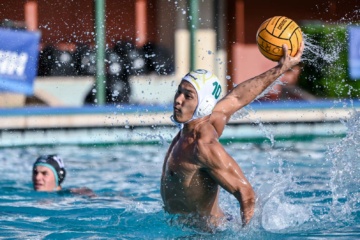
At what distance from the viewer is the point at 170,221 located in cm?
468

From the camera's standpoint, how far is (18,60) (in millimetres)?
11117

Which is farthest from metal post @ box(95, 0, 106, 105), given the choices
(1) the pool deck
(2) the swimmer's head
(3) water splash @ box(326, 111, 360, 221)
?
(3) water splash @ box(326, 111, 360, 221)

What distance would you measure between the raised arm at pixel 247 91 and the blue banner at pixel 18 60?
6.79 m

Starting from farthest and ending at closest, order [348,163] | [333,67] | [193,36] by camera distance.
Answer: [333,67] → [193,36] → [348,163]

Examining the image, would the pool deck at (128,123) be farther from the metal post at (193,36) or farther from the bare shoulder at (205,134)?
the bare shoulder at (205,134)

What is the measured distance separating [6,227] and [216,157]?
1745 mm

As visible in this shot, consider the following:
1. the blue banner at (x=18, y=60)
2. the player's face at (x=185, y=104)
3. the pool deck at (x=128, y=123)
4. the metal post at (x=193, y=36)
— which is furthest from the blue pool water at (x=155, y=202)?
the metal post at (x=193, y=36)

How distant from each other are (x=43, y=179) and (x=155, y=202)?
4.04ft

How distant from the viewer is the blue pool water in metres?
4.77

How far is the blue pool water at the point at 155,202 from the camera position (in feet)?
15.6

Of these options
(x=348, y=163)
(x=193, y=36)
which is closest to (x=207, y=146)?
(x=348, y=163)

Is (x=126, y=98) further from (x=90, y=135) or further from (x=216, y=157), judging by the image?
(x=216, y=157)

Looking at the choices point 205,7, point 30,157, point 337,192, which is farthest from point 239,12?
point 337,192

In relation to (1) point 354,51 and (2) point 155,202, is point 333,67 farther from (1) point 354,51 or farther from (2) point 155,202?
(2) point 155,202
